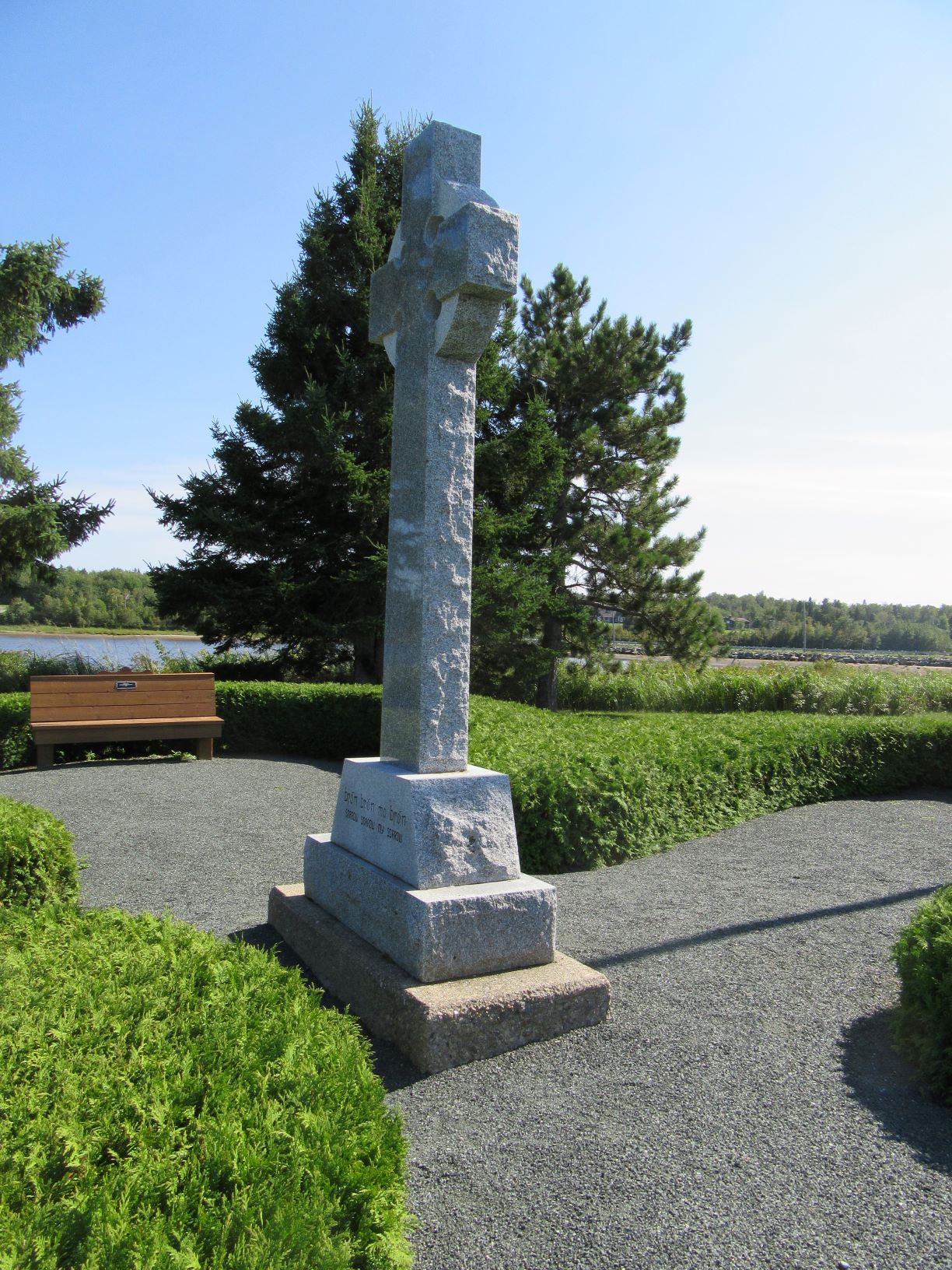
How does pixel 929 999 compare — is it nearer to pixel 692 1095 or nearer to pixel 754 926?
pixel 692 1095

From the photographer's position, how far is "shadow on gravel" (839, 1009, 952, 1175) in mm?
2531

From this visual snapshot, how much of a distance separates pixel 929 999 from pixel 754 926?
140cm

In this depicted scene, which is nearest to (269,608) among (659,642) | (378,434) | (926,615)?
(378,434)

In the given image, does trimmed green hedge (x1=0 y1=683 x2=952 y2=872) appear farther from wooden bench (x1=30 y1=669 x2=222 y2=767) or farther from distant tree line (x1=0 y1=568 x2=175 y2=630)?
distant tree line (x1=0 y1=568 x2=175 y2=630)

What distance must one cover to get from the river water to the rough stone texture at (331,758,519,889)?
10526 millimetres

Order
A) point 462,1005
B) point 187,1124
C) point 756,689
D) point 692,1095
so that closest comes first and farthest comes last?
point 187,1124
point 692,1095
point 462,1005
point 756,689

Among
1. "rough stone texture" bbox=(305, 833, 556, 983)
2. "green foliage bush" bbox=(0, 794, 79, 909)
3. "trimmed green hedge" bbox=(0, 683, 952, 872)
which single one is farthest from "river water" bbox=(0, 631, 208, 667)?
"rough stone texture" bbox=(305, 833, 556, 983)

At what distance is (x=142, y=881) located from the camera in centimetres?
503

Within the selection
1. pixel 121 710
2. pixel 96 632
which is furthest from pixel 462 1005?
pixel 96 632

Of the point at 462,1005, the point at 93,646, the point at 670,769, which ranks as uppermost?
the point at 93,646

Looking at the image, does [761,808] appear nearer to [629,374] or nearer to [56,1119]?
[56,1119]

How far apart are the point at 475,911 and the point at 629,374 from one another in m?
14.8

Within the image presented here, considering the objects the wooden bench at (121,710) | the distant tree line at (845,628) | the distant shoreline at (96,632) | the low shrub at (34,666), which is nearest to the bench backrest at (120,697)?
the wooden bench at (121,710)

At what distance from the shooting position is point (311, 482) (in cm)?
1338
